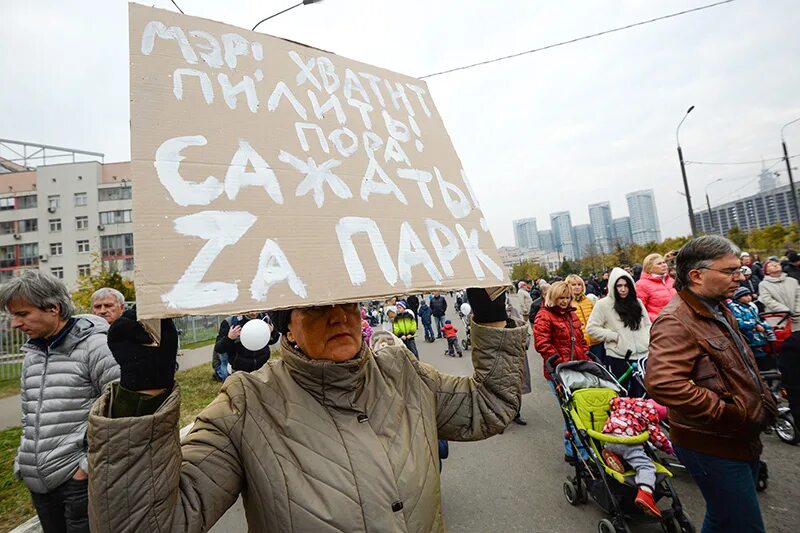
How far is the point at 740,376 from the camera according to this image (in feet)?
6.77

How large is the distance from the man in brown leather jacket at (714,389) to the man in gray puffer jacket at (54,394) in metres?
3.21

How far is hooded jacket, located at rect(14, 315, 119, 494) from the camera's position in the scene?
2346mm

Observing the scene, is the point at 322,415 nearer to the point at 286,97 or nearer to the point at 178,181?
the point at 178,181

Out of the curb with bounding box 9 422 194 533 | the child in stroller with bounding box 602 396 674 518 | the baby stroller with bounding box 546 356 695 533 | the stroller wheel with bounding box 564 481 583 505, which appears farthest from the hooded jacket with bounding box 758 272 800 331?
the curb with bounding box 9 422 194 533

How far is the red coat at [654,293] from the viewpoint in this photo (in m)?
5.09

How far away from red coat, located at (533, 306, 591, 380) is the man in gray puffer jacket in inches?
150

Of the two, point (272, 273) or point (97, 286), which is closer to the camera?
point (272, 273)

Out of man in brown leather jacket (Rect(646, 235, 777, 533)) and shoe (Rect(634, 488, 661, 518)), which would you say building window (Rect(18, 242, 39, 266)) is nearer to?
shoe (Rect(634, 488, 661, 518))

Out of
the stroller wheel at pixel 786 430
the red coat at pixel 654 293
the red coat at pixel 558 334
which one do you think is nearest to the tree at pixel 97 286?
the red coat at pixel 558 334

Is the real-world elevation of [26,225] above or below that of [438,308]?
above

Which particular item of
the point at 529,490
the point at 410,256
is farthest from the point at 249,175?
the point at 529,490

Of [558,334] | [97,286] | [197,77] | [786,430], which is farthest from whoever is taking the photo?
[97,286]

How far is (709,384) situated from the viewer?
2.09m

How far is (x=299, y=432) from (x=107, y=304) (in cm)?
356
